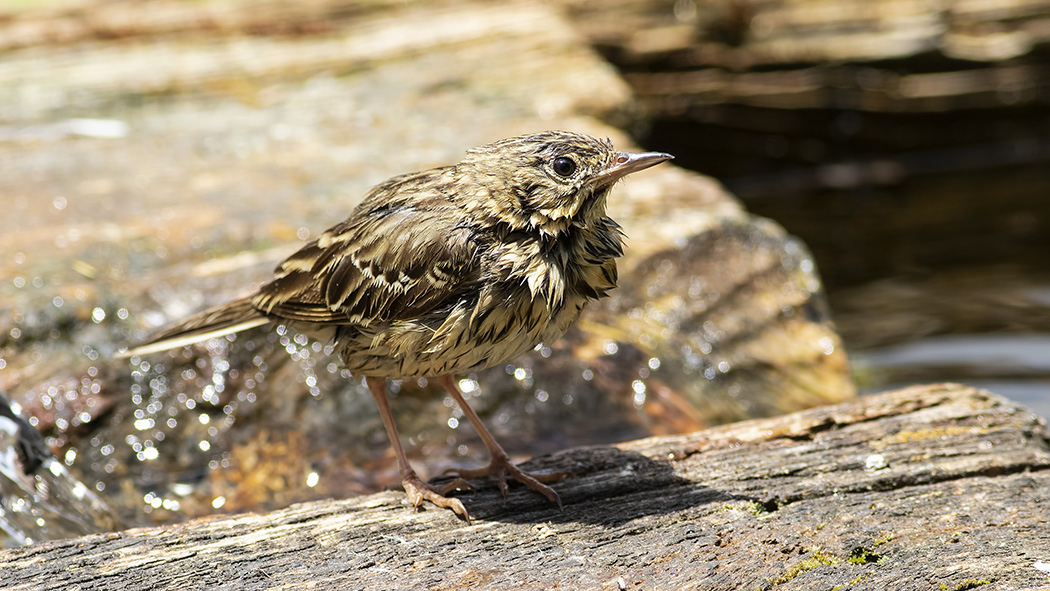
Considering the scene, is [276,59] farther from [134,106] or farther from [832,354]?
[832,354]

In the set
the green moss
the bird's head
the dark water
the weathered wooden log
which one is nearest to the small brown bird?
the bird's head

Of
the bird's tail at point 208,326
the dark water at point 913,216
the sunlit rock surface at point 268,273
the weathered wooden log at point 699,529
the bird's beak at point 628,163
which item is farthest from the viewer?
the dark water at point 913,216

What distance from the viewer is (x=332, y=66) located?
1048 centimetres

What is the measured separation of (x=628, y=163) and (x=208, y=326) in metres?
2.20

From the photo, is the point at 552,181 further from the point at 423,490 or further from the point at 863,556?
the point at 863,556

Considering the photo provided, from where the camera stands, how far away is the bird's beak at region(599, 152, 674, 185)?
408 cm

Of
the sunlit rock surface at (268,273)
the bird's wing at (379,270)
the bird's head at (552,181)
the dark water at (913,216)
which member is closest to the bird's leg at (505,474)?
the sunlit rock surface at (268,273)

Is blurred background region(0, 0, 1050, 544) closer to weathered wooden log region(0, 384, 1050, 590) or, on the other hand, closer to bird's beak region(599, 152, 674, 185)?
weathered wooden log region(0, 384, 1050, 590)

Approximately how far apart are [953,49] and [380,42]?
6.64 m

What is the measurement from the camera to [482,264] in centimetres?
423

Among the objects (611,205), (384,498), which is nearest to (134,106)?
(611,205)

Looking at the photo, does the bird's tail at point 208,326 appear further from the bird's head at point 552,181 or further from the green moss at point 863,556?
the green moss at point 863,556

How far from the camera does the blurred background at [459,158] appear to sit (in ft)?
19.1

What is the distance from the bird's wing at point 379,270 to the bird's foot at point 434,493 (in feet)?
2.32
